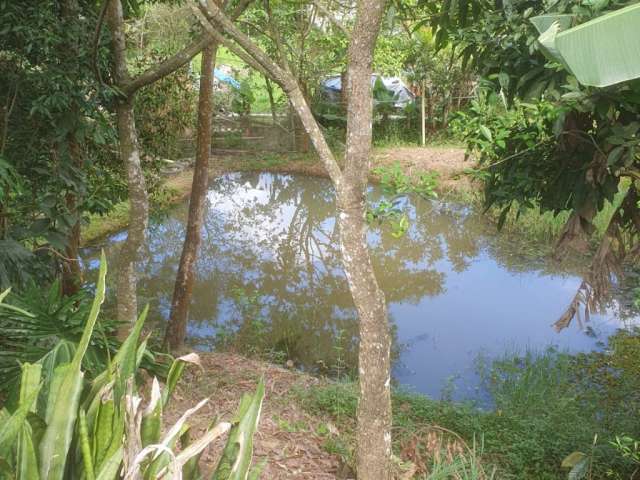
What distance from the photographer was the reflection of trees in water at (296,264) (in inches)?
245

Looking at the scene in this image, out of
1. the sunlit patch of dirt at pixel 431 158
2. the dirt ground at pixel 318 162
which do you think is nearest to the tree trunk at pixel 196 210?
the dirt ground at pixel 318 162

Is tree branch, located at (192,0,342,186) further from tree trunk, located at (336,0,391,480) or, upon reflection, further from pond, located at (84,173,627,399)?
pond, located at (84,173,627,399)

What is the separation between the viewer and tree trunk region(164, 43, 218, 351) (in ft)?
15.6

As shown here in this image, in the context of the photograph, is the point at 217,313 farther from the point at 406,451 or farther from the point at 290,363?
the point at 406,451

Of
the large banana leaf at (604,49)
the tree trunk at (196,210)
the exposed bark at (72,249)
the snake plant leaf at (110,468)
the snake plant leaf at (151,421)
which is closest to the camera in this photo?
the snake plant leaf at (110,468)

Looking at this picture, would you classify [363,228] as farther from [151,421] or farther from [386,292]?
[386,292]

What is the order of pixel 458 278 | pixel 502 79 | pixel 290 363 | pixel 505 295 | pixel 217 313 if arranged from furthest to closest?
pixel 458 278
pixel 505 295
pixel 217 313
pixel 290 363
pixel 502 79

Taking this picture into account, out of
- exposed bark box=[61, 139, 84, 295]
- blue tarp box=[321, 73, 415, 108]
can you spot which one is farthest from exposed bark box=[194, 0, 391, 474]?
blue tarp box=[321, 73, 415, 108]

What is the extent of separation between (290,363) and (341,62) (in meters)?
8.02

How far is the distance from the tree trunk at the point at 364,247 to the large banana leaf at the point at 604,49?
837 millimetres

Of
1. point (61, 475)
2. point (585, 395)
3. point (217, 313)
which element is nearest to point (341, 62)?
point (217, 313)

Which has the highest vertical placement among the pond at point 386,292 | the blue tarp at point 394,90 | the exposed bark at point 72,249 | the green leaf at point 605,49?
the blue tarp at point 394,90

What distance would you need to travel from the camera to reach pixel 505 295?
7289 millimetres

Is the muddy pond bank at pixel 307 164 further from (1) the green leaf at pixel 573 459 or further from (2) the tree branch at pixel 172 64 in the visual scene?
(1) the green leaf at pixel 573 459
